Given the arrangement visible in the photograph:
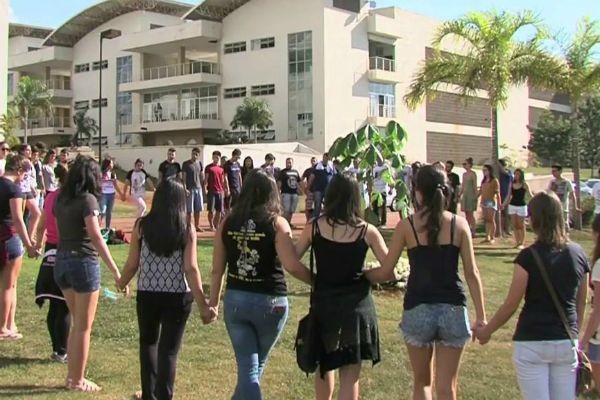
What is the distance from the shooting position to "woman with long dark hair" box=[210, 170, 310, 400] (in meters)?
4.33

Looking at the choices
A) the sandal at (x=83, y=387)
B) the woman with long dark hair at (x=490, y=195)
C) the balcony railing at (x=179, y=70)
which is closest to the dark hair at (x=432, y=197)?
the sandal at (x=83, y=387)

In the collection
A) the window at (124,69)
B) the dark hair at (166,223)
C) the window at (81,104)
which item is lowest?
the dark hair at (166,223)

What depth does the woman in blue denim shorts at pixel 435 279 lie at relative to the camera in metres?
4.12

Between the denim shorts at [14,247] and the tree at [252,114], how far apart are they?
39.6 meters

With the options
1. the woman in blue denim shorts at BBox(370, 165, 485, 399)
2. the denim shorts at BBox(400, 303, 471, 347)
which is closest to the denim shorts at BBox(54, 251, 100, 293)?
the woman in blue denim shorts at BBox(370, 165, 485, 399)

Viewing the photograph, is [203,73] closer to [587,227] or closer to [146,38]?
[146,38]

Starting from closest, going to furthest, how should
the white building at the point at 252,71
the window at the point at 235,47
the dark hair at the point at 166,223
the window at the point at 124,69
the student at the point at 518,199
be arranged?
the dark hair at the point at 166,223 < the student at the point at 518,199 < the white building at the point at 252,71 < the window at the point at 235,47 < the window at the point at 124,69

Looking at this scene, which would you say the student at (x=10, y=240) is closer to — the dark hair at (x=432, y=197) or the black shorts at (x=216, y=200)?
the dark hair at (x=432, y=197)

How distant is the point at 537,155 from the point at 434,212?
2576 inches

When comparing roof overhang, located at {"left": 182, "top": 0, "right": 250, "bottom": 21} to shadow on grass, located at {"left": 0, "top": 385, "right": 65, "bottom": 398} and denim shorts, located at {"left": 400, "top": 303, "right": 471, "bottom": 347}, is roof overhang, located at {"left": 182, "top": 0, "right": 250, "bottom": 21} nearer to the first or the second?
shadow on grass, located at {"left": 0, "top": 385, "right": 65, "bottom": 398}

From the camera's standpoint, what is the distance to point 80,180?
5.30 metres

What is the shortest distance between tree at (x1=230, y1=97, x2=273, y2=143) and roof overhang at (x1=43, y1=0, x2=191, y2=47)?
1475cm

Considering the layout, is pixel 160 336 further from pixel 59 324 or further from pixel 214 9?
pixel 214 9

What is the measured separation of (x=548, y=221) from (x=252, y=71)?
152ft
